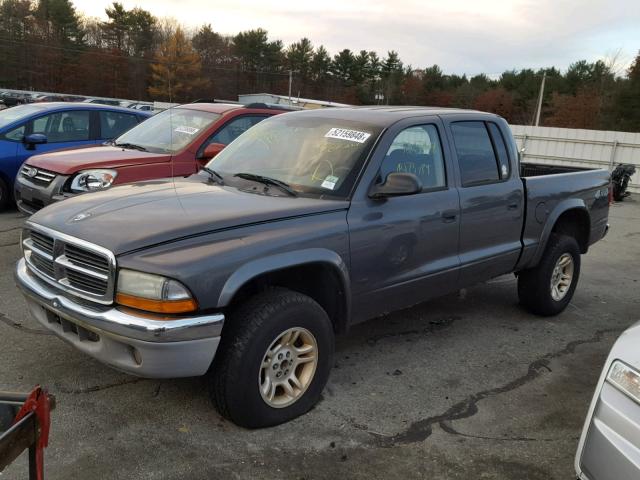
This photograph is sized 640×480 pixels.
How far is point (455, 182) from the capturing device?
4.27 metres

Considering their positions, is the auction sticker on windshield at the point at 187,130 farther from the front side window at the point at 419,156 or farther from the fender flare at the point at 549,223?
the fender flare at the point at 549,223

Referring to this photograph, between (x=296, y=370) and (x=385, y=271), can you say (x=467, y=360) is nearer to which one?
(x=385, y=271)

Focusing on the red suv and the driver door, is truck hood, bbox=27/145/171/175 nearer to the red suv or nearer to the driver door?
the red suv

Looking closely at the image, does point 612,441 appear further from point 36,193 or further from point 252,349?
point 36,193

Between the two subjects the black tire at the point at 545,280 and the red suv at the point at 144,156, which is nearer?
the black tire at the point at 545,280

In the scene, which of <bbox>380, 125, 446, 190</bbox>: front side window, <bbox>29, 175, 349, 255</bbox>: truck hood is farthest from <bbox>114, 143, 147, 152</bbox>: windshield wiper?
<bbox>380, 125, 446, 190</bbox>: front side window

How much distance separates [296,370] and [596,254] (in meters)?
6.95

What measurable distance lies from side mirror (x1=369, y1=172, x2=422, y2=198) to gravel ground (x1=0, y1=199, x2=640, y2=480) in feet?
4.26

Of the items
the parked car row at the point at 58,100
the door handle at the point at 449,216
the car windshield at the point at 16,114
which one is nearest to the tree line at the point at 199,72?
the parked car row at the point at 58,100

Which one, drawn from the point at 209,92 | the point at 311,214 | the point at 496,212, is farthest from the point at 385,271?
the point at 209,92

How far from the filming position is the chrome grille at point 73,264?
287 cm

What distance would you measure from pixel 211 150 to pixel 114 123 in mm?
3603

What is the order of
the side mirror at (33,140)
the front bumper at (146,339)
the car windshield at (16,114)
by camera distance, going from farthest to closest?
1. the car windshield at (16,114)
2. the side mirror at (33,140)
3. the front bumper at (146,339)

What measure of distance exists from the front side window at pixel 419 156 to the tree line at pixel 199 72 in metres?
50.1
